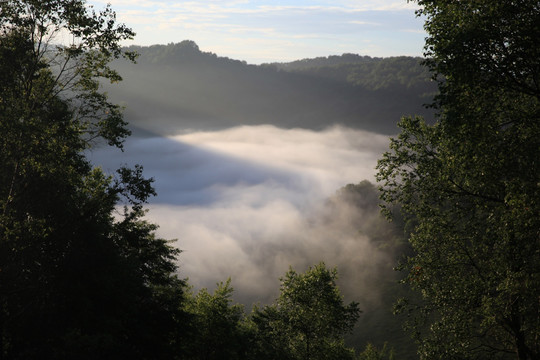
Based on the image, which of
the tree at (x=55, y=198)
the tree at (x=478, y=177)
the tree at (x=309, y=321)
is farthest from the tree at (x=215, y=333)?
the tree at (x=478, y=177)

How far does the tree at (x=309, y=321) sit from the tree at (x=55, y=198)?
15553 mm

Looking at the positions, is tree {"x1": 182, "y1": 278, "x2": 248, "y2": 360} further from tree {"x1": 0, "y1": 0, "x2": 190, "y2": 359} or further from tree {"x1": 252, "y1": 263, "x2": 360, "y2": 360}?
tree {"x1": 0, "y1": 0, "x2": 190, "y2": 359}

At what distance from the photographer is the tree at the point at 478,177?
15602mm

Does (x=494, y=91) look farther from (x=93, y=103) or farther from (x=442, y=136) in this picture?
(x=93, y=103)

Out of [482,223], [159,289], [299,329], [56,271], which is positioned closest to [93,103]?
[56,271]

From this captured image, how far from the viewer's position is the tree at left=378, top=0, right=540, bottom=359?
15602 mm

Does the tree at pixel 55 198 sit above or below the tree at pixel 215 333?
above

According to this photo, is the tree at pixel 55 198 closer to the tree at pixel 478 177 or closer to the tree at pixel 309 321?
the tree at pixel 478 177

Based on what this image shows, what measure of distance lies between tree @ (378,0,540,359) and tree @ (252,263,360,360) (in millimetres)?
14710

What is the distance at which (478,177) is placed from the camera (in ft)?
59.1

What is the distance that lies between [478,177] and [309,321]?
74.8ft

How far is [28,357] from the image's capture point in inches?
810

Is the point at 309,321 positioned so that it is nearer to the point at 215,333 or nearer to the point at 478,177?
the point at 215,333

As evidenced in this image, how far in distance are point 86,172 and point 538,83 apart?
74.0 feet
